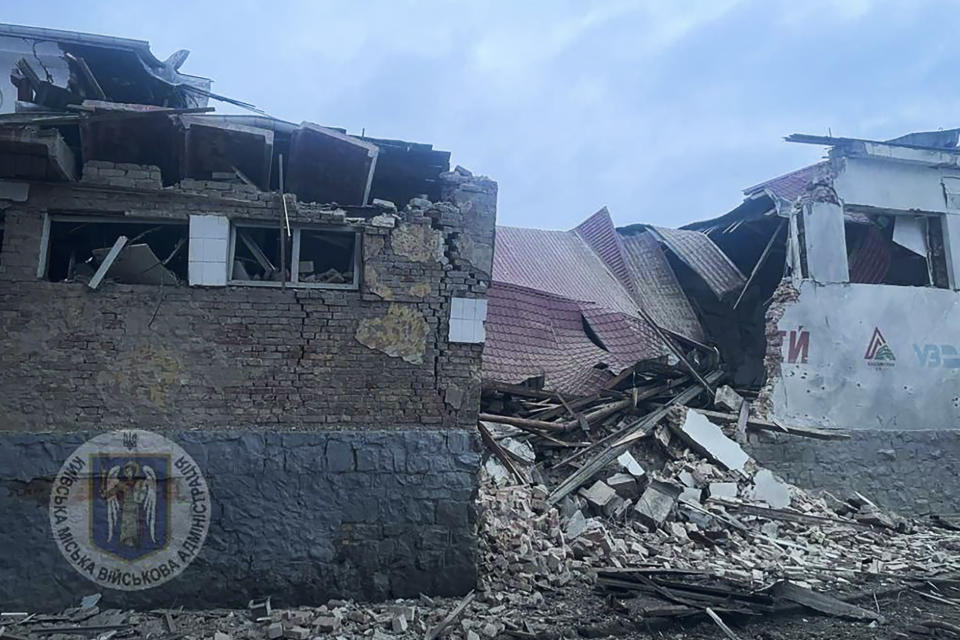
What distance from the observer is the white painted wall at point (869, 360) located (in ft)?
36.9

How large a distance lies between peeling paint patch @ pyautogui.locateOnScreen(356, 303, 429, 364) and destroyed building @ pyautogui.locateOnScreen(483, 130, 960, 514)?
9.60 feet

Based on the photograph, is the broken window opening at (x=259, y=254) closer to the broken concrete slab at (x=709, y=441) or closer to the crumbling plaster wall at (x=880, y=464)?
the broken concrete slab at (x=709, y=441)

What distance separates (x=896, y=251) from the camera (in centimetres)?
1280

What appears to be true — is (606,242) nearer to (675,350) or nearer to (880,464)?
(675,350)

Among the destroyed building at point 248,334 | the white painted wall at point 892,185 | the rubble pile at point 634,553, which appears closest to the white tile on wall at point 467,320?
the destroyed building at point 248,334

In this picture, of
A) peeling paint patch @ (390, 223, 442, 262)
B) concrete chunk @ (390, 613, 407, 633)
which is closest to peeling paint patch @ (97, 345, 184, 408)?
peeling paint patch @ (390, 223, 442, 262)

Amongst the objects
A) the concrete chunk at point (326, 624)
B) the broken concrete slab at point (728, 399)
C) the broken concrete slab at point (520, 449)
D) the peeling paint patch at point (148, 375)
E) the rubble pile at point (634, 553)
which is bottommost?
the concrete chunk at point (326, 624)

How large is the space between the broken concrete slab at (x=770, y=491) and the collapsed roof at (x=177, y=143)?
6288mm

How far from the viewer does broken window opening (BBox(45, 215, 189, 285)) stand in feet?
23.1

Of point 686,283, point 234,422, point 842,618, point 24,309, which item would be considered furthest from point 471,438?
point 686,283

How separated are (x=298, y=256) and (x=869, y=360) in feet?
30.9

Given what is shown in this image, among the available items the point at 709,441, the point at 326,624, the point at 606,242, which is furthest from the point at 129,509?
the point at 606,242

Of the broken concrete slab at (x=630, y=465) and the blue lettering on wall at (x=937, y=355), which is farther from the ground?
the blue lettering on wall at (x=937, y=355)

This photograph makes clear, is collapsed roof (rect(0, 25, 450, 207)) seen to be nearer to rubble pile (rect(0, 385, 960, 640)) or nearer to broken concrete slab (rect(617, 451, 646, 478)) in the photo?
rubble pile (rect(0, 385, 960, 640))
